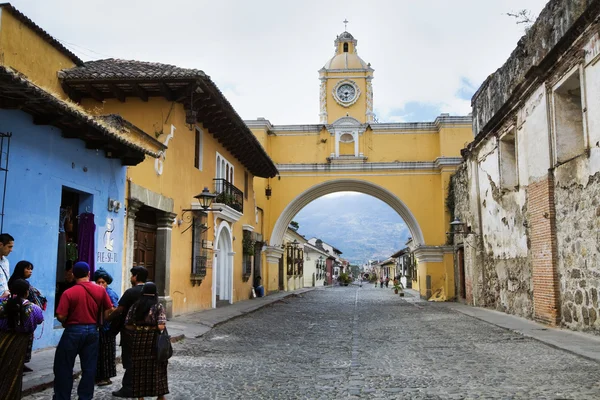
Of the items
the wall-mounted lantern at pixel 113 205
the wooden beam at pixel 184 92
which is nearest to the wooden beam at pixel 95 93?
the wooden beam at pixel 184 92

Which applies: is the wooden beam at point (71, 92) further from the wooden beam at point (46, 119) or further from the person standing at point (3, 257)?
the person standing at point (3, 257)

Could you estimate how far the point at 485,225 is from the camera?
17812 mm

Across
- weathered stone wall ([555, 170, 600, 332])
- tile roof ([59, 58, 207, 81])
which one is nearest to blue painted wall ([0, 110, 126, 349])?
tile roof ([59, 58, 207, 81])

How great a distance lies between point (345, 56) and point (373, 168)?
8628 mm

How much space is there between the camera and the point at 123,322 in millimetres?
5602

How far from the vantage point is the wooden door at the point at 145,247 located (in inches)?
492

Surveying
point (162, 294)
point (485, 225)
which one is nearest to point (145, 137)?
point (162, 294)

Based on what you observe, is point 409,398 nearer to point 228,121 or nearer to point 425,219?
point 228,121

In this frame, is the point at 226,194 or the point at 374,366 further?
the point at 226,194

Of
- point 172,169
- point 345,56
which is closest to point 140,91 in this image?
point 172,169

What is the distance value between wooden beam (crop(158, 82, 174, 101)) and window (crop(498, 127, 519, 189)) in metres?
8.79

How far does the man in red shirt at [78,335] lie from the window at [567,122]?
9.62m

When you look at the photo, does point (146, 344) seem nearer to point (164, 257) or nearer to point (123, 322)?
point (123, 322)

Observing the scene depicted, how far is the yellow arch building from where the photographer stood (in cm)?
2628
